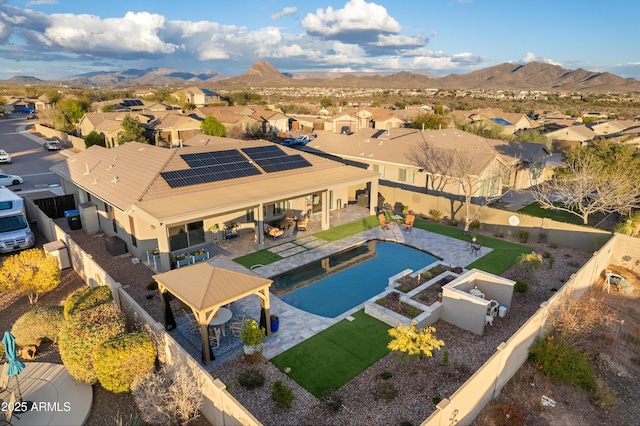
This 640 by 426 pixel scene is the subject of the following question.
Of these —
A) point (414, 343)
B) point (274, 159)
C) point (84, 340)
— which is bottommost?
point (414, 343)

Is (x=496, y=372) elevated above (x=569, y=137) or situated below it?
below

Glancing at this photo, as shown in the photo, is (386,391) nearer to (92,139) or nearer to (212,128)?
(212,128)

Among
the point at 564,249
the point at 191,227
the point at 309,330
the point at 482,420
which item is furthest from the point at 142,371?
the point at 564,249

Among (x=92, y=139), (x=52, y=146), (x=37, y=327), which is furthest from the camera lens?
(x=52, y=146)

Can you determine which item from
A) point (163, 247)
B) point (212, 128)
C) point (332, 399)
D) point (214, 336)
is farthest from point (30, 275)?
point (212, 128)

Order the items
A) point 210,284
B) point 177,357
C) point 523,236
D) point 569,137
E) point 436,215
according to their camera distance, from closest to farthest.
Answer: point 177,357 → point 210,284 → point 523,236 → point 436,215 → point 569,137

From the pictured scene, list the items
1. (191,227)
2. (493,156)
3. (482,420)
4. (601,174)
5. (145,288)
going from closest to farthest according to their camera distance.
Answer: (482,420), (145,288), (191,227), (601,174), (493,156)

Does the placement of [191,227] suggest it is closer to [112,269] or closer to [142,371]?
[112,269]
